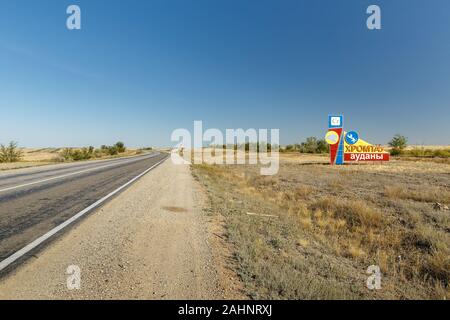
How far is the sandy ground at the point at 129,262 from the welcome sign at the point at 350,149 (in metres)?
26.5

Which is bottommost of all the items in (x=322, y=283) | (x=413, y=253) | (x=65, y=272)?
(x=413, y=253)

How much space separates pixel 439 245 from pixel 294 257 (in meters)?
3.92

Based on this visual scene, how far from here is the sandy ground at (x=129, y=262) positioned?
9.34 ft

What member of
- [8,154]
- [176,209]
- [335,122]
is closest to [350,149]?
[335,122]

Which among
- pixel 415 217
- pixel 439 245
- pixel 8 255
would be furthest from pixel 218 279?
pixel 415 217

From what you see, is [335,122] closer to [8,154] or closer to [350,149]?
[350,149]

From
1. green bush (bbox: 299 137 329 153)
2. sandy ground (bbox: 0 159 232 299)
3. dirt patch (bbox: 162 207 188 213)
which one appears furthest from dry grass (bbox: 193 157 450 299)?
green bush (bbox: 299 137 329 153)

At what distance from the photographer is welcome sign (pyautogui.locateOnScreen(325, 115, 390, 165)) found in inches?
1096

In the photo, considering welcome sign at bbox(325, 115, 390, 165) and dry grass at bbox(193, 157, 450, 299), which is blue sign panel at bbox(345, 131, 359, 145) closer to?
welcome sign at bbox(325, 115, 390, 165)

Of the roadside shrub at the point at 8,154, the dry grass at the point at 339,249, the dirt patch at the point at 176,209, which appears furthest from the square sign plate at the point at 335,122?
the roadside shrub at the point at 8,154

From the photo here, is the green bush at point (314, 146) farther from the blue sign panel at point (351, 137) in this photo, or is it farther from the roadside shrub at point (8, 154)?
the roadside shrub at point (8, 154)

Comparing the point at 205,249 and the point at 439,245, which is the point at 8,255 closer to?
the point at 205,249

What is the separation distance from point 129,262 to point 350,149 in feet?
102
